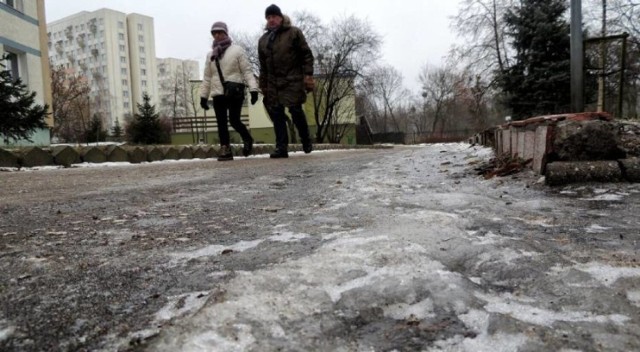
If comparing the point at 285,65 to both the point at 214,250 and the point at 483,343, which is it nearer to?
the point at 214,250

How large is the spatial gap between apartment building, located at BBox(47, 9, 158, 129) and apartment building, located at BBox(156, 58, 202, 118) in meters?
4.47

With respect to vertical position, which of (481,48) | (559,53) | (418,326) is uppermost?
(481,48)

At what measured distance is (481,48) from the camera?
2670 cm

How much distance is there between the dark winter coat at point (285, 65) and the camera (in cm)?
636

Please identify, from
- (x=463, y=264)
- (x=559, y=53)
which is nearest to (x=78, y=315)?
(x=463, y=264)

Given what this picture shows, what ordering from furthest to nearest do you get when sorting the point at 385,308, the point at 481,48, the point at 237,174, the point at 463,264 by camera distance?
the point at 481,48 → the point at 237,174 → the point at 463,264 → the point at 385,308

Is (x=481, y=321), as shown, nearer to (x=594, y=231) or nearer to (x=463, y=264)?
Answer: (x=463, y=264)

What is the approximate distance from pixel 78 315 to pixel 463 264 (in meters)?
1.05

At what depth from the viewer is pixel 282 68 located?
6.46 m

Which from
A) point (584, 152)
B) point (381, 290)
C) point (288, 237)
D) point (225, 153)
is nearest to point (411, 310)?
point (381, 290)

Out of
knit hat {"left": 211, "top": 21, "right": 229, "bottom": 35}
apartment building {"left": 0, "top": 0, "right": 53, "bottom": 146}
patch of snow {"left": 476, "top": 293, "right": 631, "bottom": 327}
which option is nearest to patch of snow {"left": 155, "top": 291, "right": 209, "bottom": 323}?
patch of snow {"left": 476, "top": 293, "right": 631, "bottom": 327}

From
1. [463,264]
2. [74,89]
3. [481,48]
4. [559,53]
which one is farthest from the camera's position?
[74,89]

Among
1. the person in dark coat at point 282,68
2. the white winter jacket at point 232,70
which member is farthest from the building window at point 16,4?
the person in dark coat at point 282,68

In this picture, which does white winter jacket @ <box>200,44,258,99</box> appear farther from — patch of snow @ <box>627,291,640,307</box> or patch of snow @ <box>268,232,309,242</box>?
patch of snow @ <box>627,291,640,307</box>
